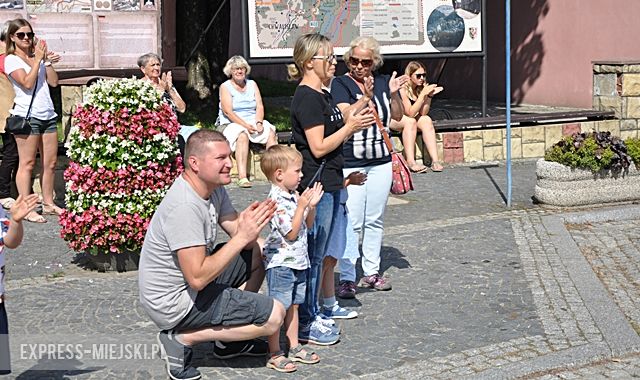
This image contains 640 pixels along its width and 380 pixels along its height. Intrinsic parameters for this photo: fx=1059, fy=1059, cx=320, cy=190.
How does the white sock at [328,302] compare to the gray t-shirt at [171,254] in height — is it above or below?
A: below

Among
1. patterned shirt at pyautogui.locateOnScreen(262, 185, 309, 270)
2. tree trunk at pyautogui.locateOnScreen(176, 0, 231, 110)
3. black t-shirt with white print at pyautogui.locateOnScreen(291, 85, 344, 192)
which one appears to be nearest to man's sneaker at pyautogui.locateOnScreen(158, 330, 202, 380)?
patterned shirt at pyautogui.locateOnScreen(262, 185, 309, 270)

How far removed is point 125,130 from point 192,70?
914cm

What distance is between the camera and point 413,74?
13.3 metres

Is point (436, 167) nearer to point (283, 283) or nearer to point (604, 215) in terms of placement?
point (604, 215)

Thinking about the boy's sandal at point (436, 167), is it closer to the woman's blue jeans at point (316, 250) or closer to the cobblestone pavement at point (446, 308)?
the cobblestone pavement at point (446, 308)

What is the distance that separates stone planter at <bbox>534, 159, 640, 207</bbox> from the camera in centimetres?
1065

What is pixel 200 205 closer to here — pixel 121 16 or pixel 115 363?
pixel 115 363

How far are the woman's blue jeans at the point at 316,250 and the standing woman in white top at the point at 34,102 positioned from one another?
14.0 feet

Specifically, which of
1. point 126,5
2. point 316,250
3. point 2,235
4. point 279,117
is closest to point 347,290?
point 316,250

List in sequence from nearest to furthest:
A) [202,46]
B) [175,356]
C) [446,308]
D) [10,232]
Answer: [10,232]
[175,356]
[446,308]
[202,46]

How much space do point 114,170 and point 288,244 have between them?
253 centimetres

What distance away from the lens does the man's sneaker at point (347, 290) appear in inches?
293

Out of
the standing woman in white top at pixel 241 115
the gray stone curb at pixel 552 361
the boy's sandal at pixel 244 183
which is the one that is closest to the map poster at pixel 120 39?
the standing woman in white top at pixel 241 115

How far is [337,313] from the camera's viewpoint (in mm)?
6980
